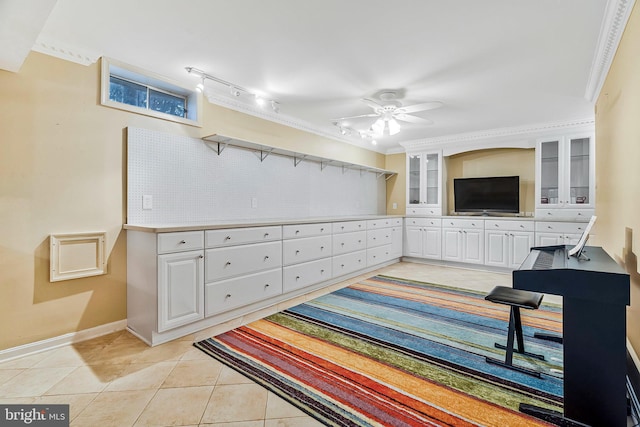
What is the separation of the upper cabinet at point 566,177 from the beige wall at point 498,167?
1.16 feet

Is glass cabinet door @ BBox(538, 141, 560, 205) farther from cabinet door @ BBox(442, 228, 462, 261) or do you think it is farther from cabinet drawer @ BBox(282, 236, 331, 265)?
cabinet drawer @ BBox(282, 236, 331, 265)

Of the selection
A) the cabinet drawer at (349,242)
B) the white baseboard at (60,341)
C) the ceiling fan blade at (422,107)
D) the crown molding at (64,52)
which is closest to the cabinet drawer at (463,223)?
the cabinet drawer at (349,242)

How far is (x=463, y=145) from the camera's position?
217 inches

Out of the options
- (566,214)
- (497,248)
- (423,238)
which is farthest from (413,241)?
(566,214)

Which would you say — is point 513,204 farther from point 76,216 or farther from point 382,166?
point 76,216

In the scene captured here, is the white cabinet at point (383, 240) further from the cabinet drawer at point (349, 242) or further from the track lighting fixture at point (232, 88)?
the track lighting fixture at point (232, 88)

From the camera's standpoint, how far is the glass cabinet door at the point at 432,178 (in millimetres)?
5824

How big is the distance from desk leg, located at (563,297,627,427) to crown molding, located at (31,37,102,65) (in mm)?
3690

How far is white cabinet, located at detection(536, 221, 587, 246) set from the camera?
14.3 feet

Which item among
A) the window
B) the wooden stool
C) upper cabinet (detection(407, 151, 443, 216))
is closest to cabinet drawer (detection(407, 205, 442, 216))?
upper cabinet (detection(407, 151, 443, 216))

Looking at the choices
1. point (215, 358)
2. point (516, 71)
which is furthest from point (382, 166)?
point (215, 358)

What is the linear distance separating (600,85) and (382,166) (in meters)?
3.83

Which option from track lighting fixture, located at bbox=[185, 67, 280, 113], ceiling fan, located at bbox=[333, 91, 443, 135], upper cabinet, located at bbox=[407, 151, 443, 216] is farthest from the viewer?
upper cabinet, located at bbox=[407, 151, 443, 216]

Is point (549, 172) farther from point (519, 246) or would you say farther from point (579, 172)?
point (519, 246)
